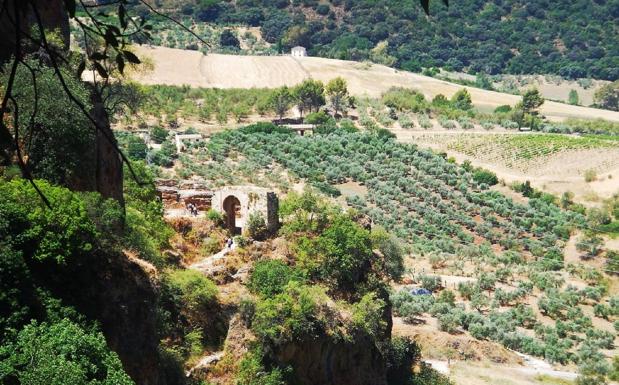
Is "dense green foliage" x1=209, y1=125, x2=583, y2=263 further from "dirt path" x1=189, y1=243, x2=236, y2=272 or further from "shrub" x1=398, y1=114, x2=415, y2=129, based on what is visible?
"dirt path" x1=189, y1=243, x2=236, y2=272

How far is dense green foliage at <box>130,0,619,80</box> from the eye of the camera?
6791 inches

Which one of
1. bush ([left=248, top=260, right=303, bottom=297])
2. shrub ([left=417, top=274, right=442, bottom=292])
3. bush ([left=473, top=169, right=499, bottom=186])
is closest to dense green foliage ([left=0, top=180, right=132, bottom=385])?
bush ([left=248, top=260, right=303, bottom=297])

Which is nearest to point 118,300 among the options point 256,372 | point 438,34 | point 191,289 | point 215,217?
point 191,289

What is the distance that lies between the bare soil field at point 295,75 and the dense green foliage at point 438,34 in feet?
69.8

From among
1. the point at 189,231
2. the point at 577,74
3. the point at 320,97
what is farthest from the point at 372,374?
the point at 577,74

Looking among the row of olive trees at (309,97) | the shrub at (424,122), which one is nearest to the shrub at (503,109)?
the shrub at (424,122)

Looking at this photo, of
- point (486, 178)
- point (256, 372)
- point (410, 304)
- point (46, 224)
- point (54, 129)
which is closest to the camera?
point (46, 224)

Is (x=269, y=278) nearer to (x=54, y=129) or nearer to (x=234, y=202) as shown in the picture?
(x=234, y=202)

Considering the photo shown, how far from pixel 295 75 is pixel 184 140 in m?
55.0

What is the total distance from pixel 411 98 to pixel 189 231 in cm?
8809

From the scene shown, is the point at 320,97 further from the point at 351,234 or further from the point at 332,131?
the point at 351,234

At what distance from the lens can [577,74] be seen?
171875 millimetres

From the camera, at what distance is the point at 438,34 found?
611 ft

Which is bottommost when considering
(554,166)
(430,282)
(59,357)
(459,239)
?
(459,239)
